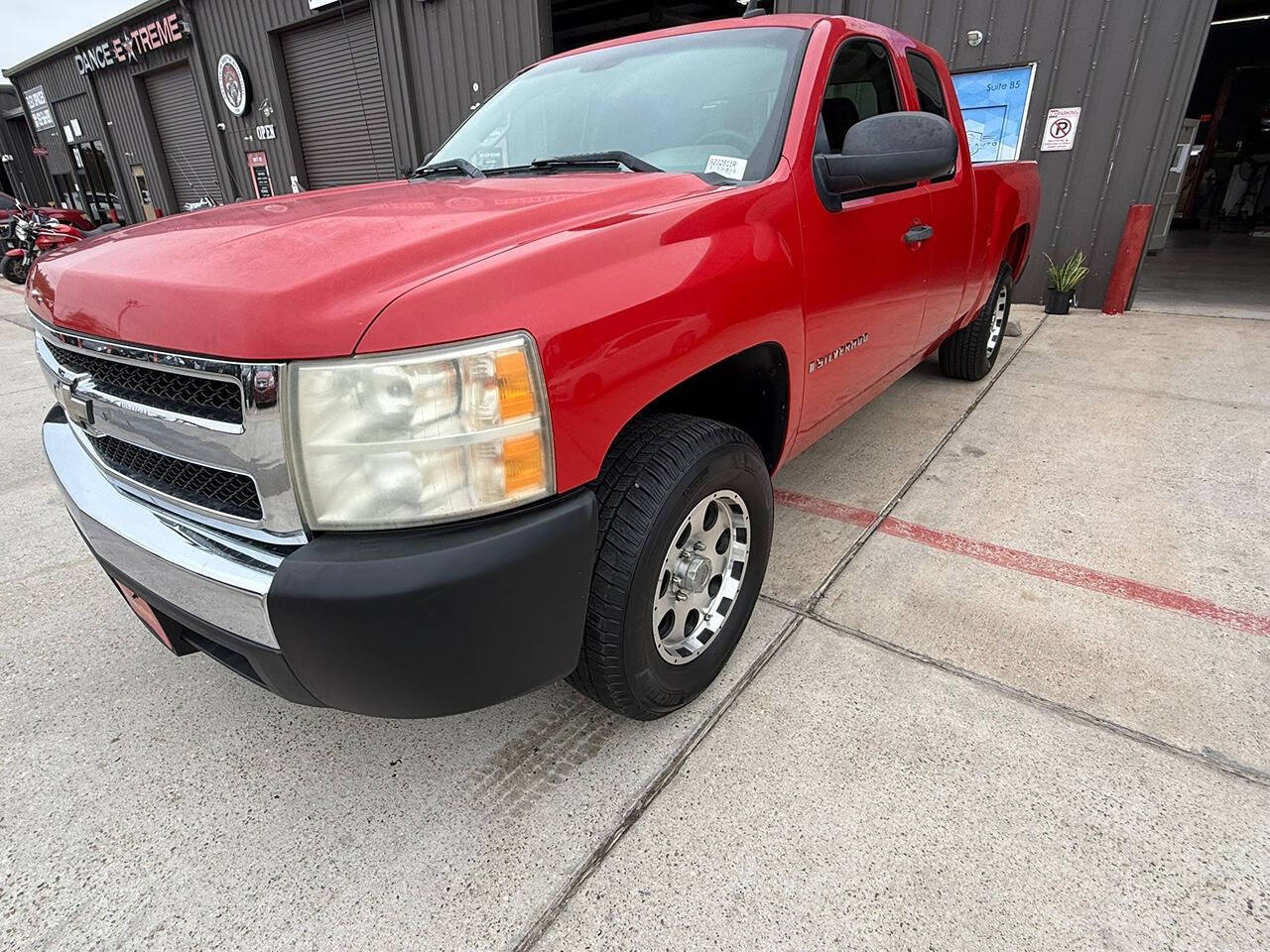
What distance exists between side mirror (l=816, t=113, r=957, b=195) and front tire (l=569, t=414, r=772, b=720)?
0.90 metres

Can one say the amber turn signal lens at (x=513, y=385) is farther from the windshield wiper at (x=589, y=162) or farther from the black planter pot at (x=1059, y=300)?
the black planter pot at (x=1059, y=300)

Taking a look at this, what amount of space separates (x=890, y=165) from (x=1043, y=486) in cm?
199

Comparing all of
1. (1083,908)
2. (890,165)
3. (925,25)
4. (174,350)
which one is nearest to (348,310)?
(174,350)

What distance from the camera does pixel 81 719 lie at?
81.1 inches

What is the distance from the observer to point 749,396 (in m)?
2.20

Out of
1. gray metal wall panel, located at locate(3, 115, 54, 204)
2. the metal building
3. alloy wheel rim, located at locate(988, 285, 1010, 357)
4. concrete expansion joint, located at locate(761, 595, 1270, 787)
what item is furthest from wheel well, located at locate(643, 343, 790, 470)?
gray metal wall panel, located at locate(3, 115, 54, 204)

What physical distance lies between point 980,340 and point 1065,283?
9.56 ft

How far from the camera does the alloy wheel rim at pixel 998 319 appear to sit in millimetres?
4742

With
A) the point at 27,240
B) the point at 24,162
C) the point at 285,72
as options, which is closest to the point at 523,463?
the point at 27,240

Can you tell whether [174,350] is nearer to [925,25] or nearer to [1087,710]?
[1087,710]

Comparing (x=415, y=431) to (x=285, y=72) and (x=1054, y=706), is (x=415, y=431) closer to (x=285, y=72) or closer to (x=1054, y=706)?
(x=1054, y=706)

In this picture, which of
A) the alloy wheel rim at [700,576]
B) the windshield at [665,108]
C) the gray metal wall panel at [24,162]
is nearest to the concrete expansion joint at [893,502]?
the alloy wheel rim at [700,576]

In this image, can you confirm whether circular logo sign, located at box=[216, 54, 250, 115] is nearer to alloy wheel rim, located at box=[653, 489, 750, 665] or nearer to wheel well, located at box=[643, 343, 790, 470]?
wheel well, located at box=[643, 343, 790, 470]

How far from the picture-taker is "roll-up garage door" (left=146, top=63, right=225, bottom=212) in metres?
15.6
